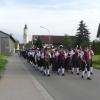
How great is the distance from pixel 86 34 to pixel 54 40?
30.8 metres

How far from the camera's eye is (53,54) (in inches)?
1084

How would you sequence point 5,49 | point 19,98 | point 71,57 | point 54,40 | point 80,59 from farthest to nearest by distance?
point 54,40, point 5,49, point 71,57, point 80,59, point 19,98

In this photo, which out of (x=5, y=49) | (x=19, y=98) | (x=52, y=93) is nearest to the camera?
(x=19, y=98)

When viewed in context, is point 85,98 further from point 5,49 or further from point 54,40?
point 54,40

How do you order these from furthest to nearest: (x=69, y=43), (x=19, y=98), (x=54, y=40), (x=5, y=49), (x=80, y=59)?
(x=54, y=40) → (x=5, y=49) → (x=69, y=43) → (x=80, y=59) → (x=19, y=98)

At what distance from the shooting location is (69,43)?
102m

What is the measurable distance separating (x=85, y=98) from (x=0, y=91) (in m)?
3.65

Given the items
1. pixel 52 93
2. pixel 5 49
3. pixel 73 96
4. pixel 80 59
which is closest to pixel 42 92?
pixel 52 93

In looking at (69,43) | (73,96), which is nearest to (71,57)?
(73,96)

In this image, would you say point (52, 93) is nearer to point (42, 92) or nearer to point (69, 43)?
point (42, 92)

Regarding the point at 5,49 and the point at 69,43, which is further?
the point at 5,49

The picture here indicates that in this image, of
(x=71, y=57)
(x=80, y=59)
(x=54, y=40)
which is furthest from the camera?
(x=54, y=40)

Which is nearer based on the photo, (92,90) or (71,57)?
(92,90)

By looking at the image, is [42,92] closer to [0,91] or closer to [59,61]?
[0,91]
